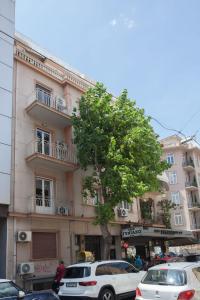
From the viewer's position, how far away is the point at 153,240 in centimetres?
2548

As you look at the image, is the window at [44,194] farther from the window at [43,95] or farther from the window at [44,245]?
the window at [43,95]

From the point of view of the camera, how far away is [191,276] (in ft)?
29.2

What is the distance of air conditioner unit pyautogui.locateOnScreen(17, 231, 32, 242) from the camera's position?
1590cm

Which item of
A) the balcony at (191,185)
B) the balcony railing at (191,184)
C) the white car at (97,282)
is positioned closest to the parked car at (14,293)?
the white car at (97,282)

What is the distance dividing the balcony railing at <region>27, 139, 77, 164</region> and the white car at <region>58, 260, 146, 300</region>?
728 centimetres

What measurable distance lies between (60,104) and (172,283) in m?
14.1

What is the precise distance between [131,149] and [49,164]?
464 centimetres

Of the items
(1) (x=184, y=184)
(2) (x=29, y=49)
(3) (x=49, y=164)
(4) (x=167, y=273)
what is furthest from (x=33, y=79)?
(1) (x=184, y=184)

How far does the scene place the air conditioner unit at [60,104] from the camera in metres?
20.5

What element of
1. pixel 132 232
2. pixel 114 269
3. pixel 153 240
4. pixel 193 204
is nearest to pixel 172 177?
pixel 193 204

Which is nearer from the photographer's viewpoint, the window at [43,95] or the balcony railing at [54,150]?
the balcony railing at [54,150]

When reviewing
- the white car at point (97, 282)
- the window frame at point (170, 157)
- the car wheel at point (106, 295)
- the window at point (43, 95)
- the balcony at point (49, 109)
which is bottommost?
the car wheel at point (106, 295)

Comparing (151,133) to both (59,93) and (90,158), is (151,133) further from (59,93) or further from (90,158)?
(59,93)

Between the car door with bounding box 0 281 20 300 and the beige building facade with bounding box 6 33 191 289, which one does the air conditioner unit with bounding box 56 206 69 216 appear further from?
the car door with bounding box 0 281 20 300
